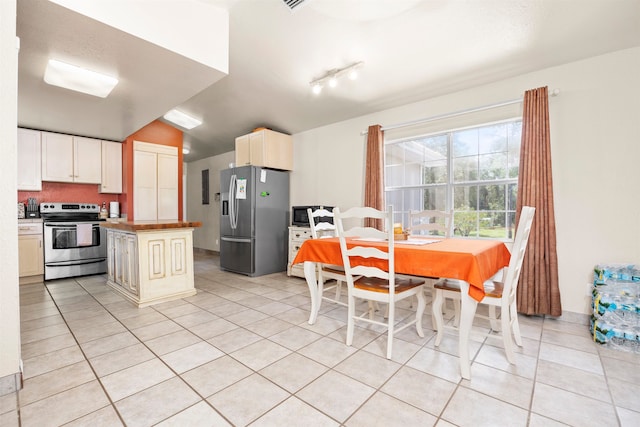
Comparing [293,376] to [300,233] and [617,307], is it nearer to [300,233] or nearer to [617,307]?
[617,307]

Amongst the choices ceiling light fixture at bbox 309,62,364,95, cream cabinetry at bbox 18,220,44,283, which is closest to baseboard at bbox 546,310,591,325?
ceiling light fixture at bbox 309,62,364,95

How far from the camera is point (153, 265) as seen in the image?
10.6 feet

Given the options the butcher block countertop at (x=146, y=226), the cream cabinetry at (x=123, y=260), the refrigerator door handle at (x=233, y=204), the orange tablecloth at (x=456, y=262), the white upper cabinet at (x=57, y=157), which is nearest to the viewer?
the orange tablecloth at (x=456, y=262)

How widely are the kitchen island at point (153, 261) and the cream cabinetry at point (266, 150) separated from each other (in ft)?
6.08

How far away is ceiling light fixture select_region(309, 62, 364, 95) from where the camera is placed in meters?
3.20

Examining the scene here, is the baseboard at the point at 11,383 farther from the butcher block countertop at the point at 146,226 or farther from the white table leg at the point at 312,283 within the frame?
the white table leg at the point at 312,283

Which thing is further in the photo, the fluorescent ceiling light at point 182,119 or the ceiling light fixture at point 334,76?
the fluorescent ceiling light at point 182,119

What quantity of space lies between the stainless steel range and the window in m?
4.76

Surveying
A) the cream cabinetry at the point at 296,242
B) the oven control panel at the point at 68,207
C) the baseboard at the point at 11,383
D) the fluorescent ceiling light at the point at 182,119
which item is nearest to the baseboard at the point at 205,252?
the oven control panel at the point at 68,207

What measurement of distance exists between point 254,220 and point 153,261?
166cm

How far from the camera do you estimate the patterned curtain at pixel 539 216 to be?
2709 millimetres

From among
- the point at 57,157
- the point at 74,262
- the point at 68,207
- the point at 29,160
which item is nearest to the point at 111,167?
the point at 57,157

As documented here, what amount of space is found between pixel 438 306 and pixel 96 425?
7.24 ft

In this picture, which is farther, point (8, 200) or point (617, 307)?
point (617, 307)
